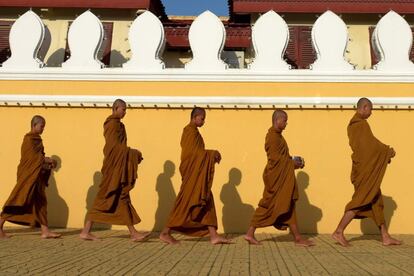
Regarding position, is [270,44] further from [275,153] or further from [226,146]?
[275,153]

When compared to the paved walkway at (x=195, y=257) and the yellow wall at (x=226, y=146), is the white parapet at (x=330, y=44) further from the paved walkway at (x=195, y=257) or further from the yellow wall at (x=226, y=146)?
the paved walkway at (x=195, y=257)

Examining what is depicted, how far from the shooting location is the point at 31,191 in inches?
218

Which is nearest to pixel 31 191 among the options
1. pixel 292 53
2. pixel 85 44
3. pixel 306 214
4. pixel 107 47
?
pixel 85 44

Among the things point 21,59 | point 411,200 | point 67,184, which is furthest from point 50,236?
point 411,200

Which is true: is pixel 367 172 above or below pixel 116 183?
above

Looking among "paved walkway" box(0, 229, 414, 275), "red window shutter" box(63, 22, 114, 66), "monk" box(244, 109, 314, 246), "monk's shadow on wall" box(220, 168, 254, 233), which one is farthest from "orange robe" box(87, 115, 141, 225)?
"red window shutter" box(63, 22, 114, 66)

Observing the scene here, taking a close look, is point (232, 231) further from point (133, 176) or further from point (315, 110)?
point (315, 110)

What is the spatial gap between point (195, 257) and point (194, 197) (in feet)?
3.64

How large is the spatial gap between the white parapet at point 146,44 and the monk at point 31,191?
5.59 feet

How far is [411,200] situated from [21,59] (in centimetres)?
596

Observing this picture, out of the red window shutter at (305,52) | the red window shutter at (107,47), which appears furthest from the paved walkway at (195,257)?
the red window shutter at (107,47)

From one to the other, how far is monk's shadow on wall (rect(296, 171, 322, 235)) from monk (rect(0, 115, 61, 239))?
10.3 feet

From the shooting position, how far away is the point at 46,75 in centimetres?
667

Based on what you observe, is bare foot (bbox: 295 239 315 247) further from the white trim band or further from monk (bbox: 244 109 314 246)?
the white trim band
